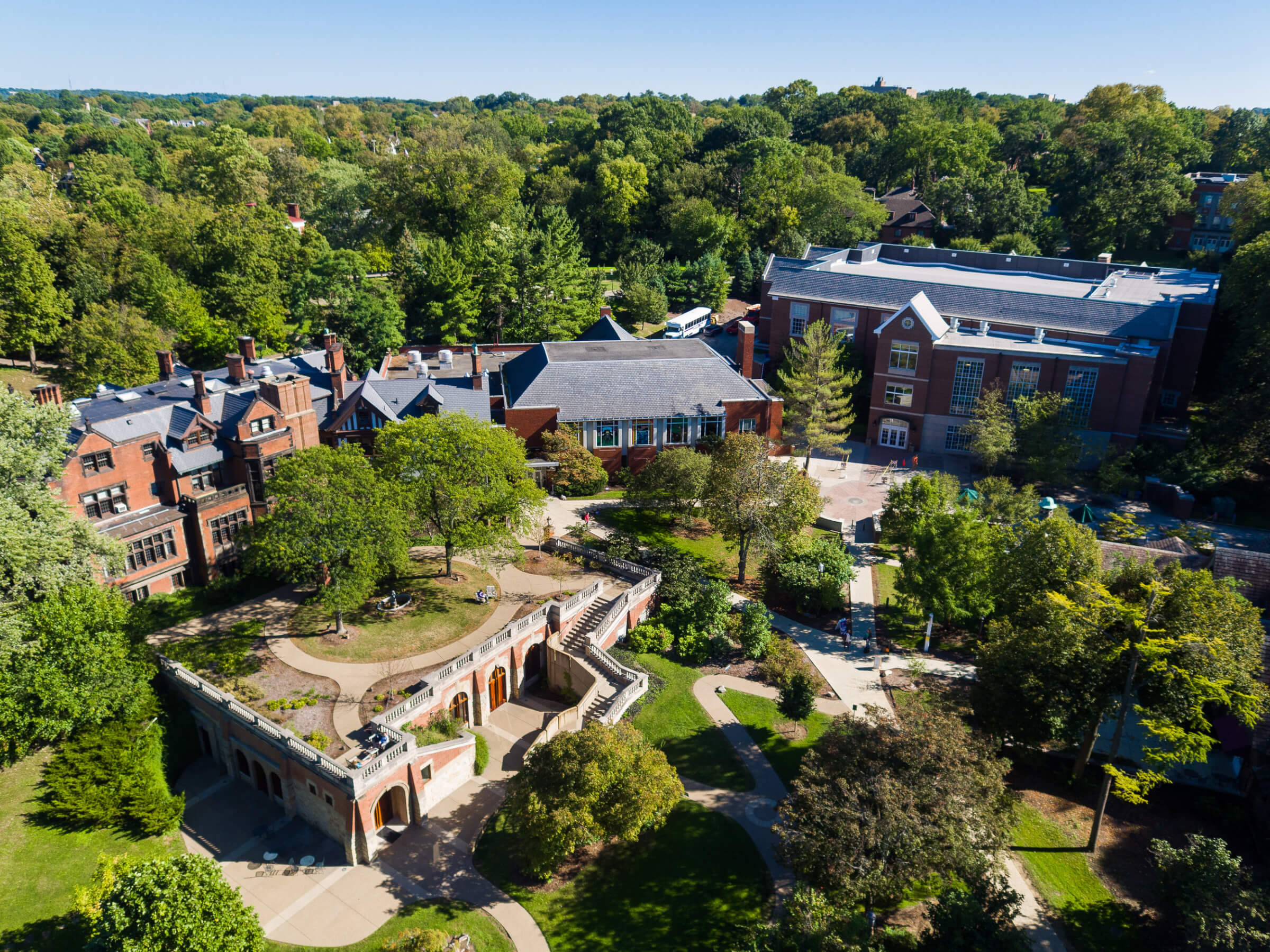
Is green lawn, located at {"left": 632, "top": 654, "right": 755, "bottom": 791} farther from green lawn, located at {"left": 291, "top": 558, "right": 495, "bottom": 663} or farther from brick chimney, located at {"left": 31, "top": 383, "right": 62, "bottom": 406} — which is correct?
brick chimney, located at {"left": 31, "top": 383, "right": 62, "bottom": 406}

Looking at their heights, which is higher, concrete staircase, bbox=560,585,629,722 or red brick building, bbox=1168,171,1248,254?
red brick building, bbox=1168,171,1248,254

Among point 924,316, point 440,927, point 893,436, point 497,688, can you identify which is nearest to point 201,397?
point 497,688

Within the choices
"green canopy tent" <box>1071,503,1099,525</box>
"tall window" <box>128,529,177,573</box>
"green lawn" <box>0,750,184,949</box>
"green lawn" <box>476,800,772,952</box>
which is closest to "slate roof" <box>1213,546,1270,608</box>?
"green canopy tent" <box>1071,503,1099,525</box>

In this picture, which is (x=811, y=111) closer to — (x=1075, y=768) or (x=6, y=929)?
(x=1075, y=768)

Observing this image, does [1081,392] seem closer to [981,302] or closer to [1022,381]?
[1022,381]

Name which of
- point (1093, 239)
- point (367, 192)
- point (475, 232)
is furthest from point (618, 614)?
point (1093, 239)

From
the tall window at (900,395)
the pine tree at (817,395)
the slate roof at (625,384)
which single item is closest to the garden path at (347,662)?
the slate roof at (625,384)
